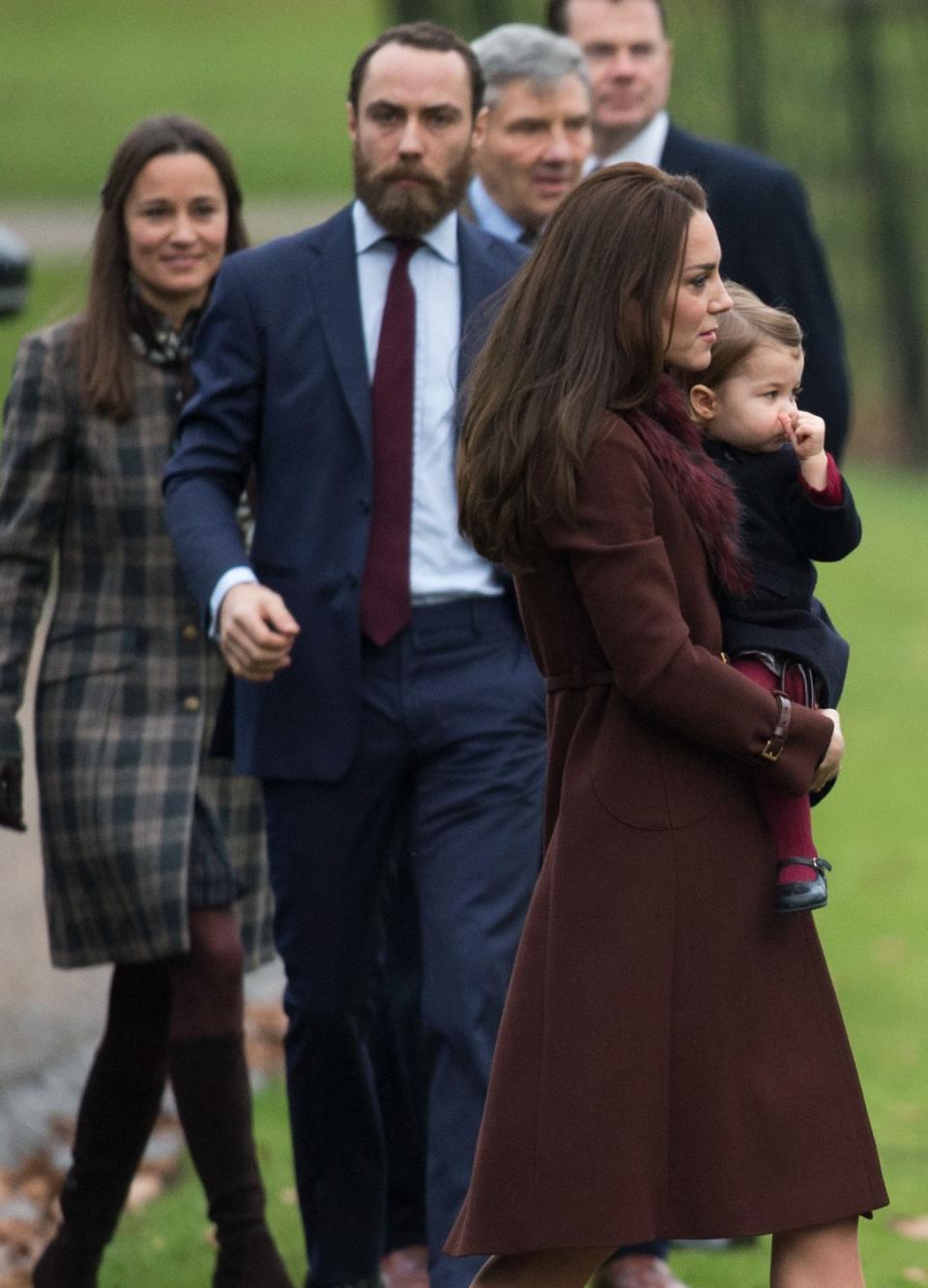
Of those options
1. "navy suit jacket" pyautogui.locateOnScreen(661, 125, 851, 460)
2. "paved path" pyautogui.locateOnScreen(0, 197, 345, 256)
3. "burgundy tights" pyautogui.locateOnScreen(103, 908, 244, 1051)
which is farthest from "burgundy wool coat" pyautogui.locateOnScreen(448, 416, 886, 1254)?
"paved path" pyautogui.locateOnScreen(0, 197, 345, 256)

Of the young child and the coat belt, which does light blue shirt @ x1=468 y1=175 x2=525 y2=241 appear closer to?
the young child

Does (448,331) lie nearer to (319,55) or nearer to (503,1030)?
(503,1030)

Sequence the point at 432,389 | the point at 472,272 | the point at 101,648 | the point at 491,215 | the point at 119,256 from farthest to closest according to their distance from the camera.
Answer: the point at 491,215, the point at 119,256, the point at 101,648, the point at 472,272, the point at 432,389

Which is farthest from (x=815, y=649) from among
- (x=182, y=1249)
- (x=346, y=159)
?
(x=346, y=159)

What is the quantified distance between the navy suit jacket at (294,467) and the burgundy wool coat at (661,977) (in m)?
1.16

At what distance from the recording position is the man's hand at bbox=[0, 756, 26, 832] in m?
5.28

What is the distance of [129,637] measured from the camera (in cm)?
538

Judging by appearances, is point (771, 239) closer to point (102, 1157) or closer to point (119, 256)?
point (119, 256)

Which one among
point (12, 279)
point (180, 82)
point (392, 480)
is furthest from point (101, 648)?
point (180, 82)

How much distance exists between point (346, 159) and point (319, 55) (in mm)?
9007

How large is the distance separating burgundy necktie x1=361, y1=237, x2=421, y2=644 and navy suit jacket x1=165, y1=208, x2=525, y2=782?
30mm

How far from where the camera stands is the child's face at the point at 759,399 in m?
3.83

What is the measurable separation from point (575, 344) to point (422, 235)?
1435mm

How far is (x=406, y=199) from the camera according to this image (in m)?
5.10
